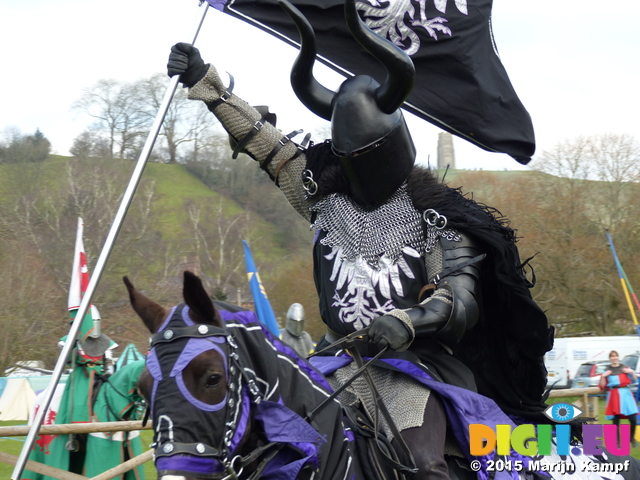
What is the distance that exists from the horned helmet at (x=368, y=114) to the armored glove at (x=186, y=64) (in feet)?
1.46

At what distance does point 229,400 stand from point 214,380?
8 centimetres

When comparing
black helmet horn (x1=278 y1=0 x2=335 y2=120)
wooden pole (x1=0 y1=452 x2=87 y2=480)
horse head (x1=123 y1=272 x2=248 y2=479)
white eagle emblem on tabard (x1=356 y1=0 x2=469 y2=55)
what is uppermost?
white eagle emblem on tabard (x1=356 y1=0 x2=469 y2=55)

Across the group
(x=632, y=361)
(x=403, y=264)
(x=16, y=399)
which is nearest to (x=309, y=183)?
(x=403, y=264)

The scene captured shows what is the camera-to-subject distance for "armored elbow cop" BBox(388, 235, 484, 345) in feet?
9.63

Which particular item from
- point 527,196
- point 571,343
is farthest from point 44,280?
point 527,196

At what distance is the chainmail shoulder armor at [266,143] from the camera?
12.2ft

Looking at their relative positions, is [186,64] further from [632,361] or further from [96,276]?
[632,361]

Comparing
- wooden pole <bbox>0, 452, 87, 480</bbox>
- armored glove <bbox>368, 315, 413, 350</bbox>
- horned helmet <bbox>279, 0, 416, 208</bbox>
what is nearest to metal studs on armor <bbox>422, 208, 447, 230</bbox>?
horned helmet <bbox>279, 0, 416, 208</bbox>

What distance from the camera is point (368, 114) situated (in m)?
3.27

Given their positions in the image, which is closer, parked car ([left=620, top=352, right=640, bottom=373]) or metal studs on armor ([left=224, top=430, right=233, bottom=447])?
metal studs on armor ([left=224, top=430, right=233, bottom=447])

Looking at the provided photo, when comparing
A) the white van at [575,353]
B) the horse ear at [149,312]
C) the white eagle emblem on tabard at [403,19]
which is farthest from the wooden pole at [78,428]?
the white van at [575,353]

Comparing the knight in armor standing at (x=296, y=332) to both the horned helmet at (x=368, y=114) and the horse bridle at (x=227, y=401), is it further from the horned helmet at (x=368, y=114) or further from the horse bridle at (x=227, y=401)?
the horse bridle at (x=227, y=401)

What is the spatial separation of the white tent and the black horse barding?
11508 mm

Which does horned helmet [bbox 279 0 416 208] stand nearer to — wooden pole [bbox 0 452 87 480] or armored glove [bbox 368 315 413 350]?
armored glove [bbox 368 315 413 350]
